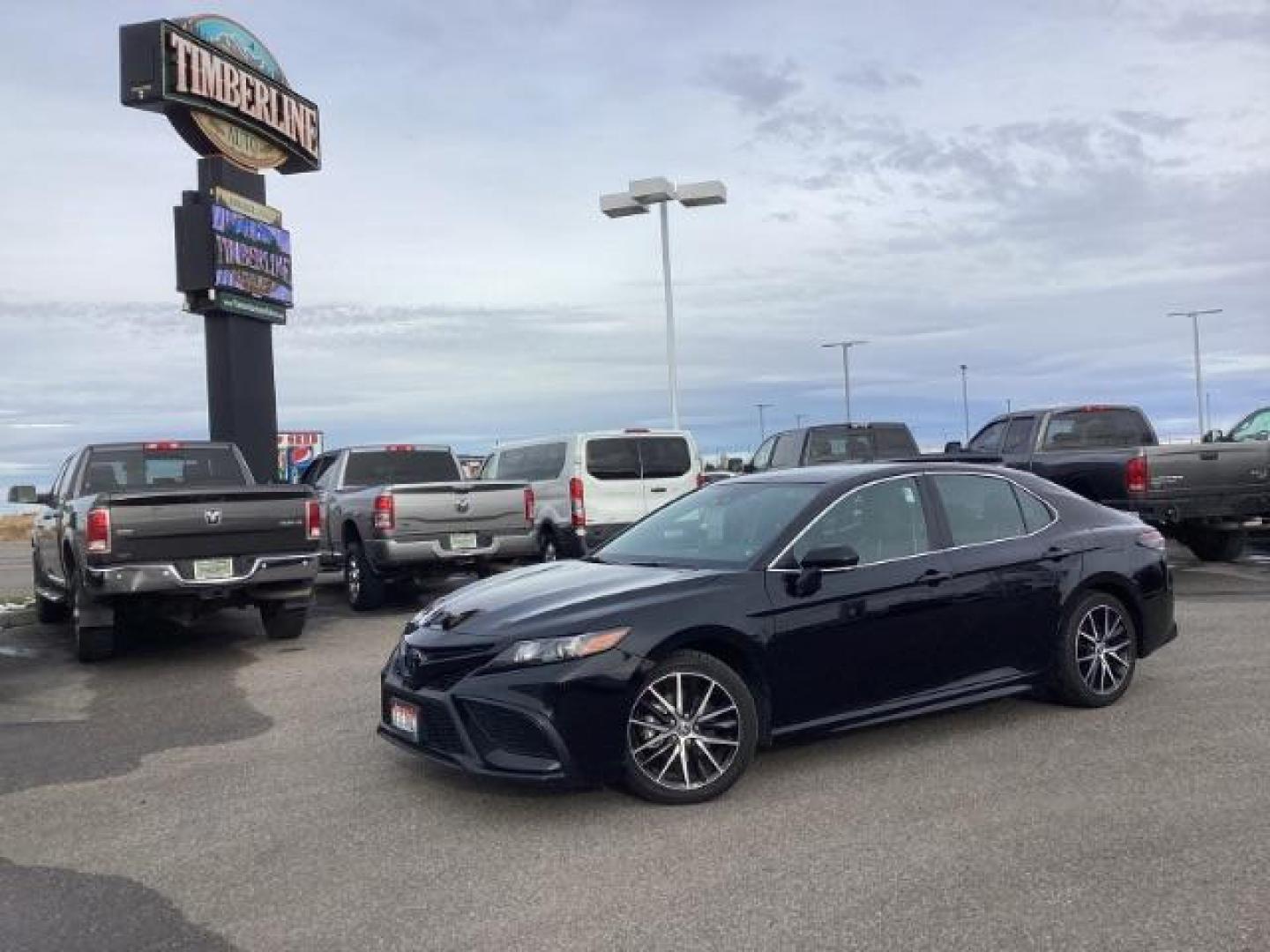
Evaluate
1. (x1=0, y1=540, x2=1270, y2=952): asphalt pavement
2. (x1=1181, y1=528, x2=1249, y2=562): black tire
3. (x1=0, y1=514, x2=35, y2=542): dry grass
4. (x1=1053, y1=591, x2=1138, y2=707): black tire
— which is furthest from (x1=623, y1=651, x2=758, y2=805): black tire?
(x1=0, y1=514, x2=35, y2=542): dry grass

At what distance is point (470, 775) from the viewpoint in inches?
199

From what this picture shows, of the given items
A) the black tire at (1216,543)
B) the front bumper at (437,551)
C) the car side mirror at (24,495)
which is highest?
the car side mirror at (24,495)

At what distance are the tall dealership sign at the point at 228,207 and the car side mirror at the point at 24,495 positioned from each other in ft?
19.0

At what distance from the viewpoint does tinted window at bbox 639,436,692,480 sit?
14.8 metres

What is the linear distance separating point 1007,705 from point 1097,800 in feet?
5.98

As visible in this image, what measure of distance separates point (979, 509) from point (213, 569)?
6.21 meters

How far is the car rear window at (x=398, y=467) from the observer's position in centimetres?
1446

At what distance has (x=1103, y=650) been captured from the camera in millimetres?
6672

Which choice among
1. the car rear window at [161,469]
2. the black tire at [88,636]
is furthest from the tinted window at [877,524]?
the car rear window at [161,469]

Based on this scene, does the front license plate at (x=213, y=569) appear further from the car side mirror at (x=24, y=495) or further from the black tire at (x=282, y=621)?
the car side mirror at (x=24, y=495)

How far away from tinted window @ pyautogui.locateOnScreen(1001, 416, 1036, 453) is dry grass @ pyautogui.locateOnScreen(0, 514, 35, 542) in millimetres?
30369

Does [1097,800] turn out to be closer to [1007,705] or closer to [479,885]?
[1007,705]

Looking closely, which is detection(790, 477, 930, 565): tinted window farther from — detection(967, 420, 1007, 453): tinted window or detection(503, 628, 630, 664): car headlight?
detection(967, 420, 1007, 453): tinted window

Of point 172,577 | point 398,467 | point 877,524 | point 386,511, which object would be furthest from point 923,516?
point 398,467
